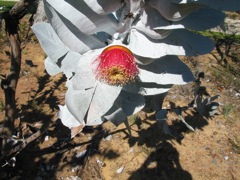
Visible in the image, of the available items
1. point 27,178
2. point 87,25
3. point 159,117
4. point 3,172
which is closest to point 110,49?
point 87,25

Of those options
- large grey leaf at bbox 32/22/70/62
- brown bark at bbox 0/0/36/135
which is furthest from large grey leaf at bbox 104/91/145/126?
brown bark at bbox 0/0/36/135

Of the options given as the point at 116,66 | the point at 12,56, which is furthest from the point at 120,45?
the point at 12,56

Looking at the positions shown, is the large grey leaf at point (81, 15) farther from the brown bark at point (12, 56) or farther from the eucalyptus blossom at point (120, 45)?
the brown bark at point (12, 56)

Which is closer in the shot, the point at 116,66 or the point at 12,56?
the point at 116,66

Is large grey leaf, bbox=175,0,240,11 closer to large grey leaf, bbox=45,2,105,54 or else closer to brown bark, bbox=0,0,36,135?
large grey leaf, bbox=45,2,105,54

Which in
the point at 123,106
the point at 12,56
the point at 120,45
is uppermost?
the point at 120,45

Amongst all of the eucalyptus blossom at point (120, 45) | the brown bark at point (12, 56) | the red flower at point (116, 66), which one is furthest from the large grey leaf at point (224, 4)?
the brown bark at point (12, 56)

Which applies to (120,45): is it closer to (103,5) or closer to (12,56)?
(103,5)

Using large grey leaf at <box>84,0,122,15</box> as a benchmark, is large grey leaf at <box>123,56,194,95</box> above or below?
below
